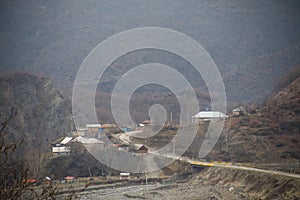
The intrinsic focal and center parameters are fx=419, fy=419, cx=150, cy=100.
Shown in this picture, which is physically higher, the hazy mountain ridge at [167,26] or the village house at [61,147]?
the hazy mountain ridge at [167,26]

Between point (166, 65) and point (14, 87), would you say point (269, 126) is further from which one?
point (166, 65)

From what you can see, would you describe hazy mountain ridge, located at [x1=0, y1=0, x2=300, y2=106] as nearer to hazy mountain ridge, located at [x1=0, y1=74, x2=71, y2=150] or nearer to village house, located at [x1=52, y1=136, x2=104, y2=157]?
hazy mountain ridge, located at [x1=0, y1=74, x2=71, y2=150]

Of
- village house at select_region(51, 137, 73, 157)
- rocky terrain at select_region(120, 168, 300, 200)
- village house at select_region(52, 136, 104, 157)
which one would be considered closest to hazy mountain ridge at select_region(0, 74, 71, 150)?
village house at select_region(51, 137, 73, 157)

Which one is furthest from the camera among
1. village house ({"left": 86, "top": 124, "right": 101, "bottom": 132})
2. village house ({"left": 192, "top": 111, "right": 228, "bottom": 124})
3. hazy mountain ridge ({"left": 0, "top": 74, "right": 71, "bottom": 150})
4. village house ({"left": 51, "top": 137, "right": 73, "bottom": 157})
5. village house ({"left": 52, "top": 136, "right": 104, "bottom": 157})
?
village house ({"left": 86, "top": 124, "right": 101, "bottom": 132})

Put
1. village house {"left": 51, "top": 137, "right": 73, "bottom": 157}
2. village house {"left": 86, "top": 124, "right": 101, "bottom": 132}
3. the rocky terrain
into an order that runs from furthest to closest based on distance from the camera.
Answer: village house {"left": 86, "top": 124, "right": 101, "bottom": 132}, village house {"left": 51, "top": 137, "right": 73, "bottom": 157}, the rocky terrain

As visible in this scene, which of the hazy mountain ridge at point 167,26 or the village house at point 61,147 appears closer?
the village house at point 61,147

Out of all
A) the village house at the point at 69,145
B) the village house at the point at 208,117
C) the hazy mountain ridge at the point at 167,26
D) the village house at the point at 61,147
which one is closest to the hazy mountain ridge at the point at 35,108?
the village house at the point at 61,147

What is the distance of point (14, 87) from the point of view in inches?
2046

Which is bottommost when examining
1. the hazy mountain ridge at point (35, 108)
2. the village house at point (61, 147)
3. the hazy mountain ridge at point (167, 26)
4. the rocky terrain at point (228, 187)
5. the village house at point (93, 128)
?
the rocky terrain at point (228, 187)

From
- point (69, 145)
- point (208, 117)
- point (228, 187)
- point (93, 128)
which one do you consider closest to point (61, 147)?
point (69, 145)

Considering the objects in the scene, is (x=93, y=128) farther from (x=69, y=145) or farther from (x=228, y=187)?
(x=228, y=187)

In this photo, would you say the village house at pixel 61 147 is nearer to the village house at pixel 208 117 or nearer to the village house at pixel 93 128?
the village house at pixel 93 128

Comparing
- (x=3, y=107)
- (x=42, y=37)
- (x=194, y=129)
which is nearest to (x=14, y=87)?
(x=3, y=107)

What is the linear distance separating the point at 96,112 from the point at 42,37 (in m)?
84.8
